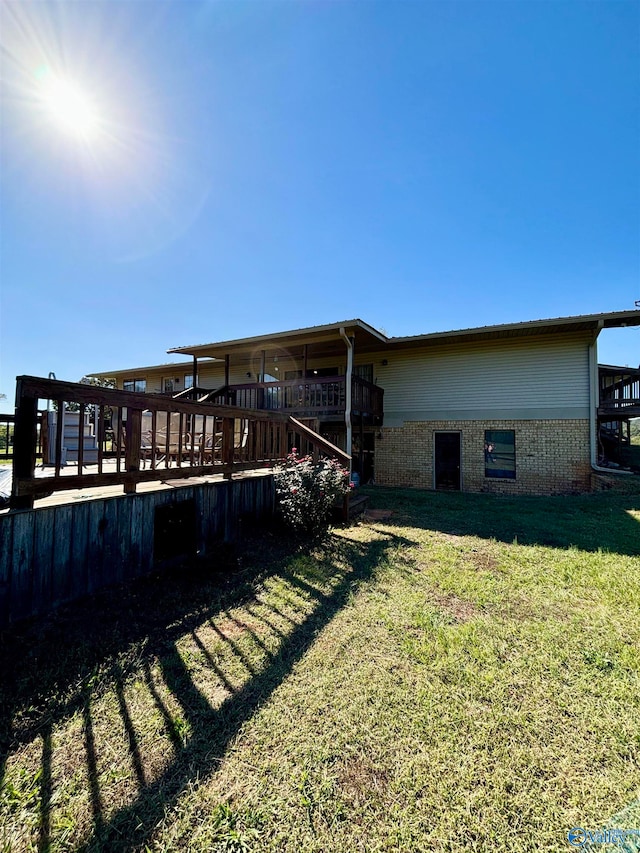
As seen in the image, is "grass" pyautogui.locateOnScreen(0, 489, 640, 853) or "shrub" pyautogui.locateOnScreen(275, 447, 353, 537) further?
"shrub" pyautogui.locateOnScreen(275, 447, 353, 537)

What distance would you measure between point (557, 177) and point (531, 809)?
11586mm

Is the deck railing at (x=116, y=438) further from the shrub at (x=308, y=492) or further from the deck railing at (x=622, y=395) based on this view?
the deck railing at (x=622, y=395)

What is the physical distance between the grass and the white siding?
7791mm

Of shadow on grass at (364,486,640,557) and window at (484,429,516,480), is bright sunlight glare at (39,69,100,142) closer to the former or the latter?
shadow on grass at (364,486,640,557)

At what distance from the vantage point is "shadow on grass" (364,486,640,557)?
550cm

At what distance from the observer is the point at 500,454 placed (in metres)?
11.1

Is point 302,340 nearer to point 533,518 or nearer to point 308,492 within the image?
point 308,492

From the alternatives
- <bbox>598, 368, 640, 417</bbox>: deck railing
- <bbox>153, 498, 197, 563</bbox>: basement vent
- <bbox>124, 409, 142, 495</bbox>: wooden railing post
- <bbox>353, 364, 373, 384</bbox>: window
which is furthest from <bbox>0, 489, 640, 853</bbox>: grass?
<bbox>353, 364, 373, 384</bbox>: window

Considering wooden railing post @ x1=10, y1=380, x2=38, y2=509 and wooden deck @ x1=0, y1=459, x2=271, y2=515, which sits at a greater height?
wooden railing post @ x1=10, y1=380, x2=38, y2=509

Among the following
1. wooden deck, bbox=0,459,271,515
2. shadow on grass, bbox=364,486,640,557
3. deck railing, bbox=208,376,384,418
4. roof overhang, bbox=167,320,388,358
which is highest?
roof overhang, bbox=167,320,388,358

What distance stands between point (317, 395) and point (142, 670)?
919 centimetres

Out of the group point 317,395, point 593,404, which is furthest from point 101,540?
point 593,404

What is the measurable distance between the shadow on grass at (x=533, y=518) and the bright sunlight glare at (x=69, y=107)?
931 centimetres

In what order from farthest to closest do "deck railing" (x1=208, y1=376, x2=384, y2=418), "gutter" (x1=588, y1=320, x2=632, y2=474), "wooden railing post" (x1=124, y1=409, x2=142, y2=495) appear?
"deck railing" (x1=208, y1=376, x2=384, y2=418) → "gutter" (x1=588, y1=320, x2=632, y2=474) → "wooden railing post" (x1=124, y1=409, x2=142, y2=495)
